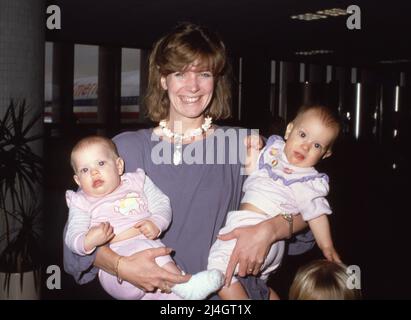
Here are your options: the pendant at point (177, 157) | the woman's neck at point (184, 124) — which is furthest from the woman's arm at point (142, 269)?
the woman's neck at point (184, 124)

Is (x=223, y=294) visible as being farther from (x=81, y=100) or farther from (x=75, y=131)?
(x=81, y=100)

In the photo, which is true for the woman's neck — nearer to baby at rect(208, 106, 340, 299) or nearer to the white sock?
baby at rect(208, 106, 340, 299)

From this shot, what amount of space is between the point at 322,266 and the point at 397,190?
26.3 feet

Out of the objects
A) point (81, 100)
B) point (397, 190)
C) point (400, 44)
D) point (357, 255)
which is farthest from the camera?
point (81, 100)

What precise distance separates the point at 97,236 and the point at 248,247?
42 centimetres

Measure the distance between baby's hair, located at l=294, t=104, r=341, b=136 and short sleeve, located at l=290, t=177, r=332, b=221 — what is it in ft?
0.52

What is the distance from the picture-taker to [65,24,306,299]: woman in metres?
1.50

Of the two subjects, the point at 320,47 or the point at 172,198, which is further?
the point at 320,47

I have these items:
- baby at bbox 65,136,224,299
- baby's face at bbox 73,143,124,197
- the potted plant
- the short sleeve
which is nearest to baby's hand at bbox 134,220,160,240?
baby at bbox 65,136,224,299

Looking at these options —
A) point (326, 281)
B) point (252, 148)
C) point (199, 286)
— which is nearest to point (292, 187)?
point (252, 148)

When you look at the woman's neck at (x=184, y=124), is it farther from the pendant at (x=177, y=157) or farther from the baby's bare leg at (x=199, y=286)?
the baby's bare leg at (x=199, y=286)
